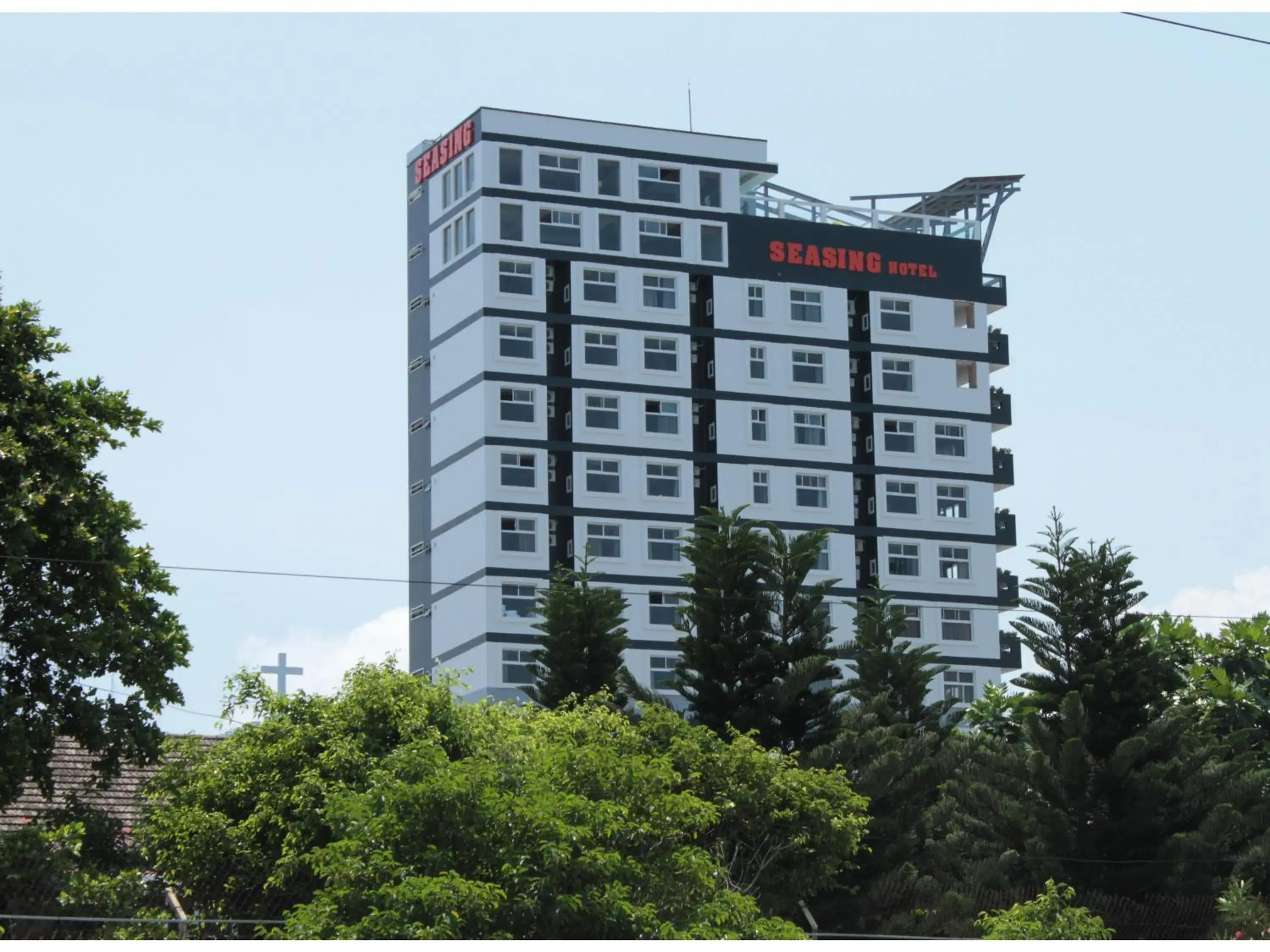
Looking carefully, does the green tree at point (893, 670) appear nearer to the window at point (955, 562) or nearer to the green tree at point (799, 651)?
the green tree at point (799, 651)

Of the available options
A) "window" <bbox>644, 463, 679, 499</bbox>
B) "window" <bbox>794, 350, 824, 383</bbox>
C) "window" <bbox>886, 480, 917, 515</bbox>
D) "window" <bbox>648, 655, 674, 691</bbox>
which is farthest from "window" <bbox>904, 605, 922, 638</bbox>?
"window" <bbox>644, 463, 679, 499</bbox>

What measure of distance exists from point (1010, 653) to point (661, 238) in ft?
55.5

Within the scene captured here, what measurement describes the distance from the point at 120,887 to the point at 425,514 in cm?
3986

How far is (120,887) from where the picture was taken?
70.0 feet

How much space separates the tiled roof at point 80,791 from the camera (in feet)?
90.2

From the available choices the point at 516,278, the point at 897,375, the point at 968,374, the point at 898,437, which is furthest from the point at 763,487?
the point at 516,278

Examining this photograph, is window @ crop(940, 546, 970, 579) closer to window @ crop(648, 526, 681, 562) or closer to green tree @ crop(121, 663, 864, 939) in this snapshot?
window @ crop(648, 526, 681, 562)

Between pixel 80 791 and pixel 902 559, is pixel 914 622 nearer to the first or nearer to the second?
pixel 902 559

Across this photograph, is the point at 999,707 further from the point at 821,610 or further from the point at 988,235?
the point at 988,235

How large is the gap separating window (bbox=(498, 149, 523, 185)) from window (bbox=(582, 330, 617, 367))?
4871mm

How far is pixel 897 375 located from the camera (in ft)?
213

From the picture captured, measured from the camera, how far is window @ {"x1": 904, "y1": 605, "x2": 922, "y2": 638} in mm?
61750

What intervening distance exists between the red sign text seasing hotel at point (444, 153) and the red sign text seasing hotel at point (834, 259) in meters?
9.96

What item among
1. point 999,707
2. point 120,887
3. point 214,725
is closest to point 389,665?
point 214,725
